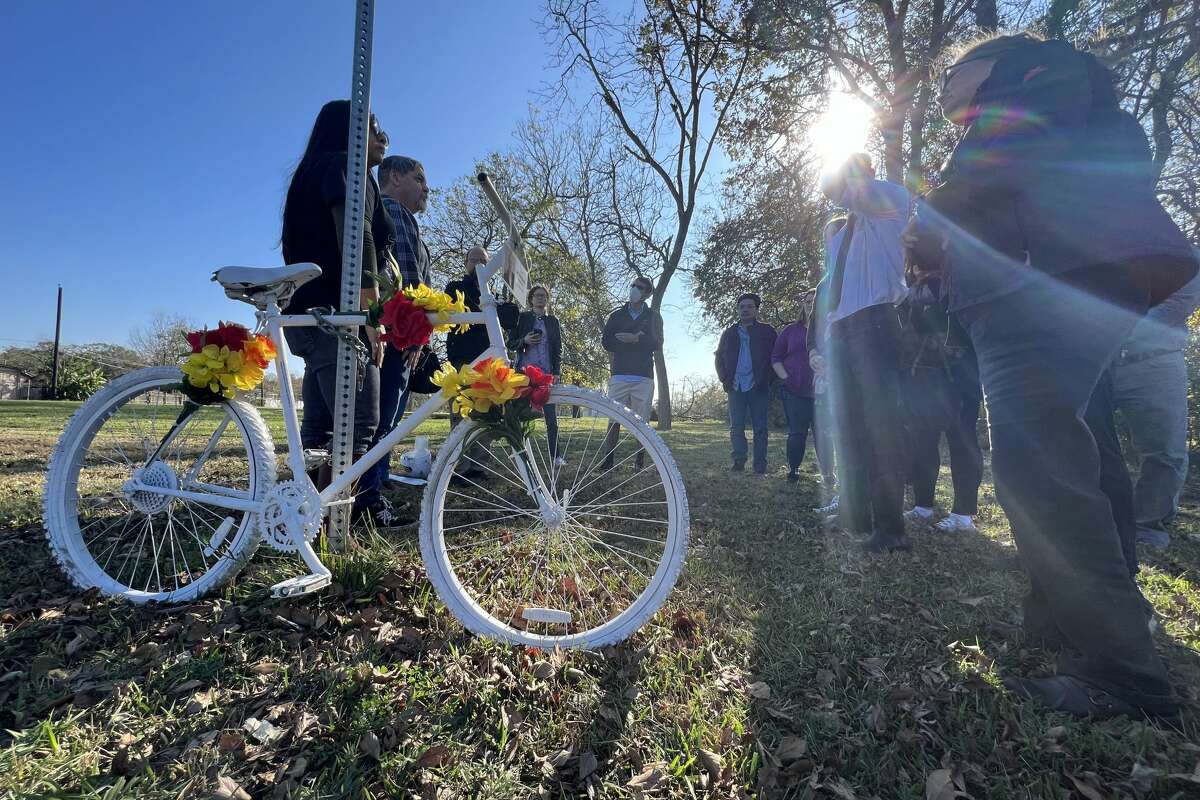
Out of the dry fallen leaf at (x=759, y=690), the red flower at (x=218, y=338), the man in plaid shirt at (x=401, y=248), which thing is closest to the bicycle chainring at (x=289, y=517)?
the red flower at (x=218, y=338)

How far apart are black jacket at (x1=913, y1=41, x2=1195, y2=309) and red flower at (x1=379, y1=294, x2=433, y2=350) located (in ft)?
6.29

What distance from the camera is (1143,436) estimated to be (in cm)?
303

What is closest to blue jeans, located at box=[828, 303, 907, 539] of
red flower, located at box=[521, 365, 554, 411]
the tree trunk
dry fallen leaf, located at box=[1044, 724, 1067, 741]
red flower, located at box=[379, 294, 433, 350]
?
dry fallen leaf, located at box=[1044, 724, 1067, 741]

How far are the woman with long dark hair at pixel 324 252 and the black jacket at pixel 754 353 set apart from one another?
13.4ft

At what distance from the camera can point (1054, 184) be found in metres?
1.49

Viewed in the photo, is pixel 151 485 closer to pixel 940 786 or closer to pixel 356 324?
pixel 356 324

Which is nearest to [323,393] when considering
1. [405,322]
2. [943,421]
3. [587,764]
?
[405,322]

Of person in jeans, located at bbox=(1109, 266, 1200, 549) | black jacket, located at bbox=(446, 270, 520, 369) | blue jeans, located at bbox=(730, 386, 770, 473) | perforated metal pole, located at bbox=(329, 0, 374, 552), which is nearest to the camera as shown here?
perforated metal pole, located at bbox=(329, 0, 374, 552)

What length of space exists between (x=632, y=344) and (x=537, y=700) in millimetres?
3985

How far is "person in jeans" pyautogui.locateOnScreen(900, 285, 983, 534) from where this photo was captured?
3260mm

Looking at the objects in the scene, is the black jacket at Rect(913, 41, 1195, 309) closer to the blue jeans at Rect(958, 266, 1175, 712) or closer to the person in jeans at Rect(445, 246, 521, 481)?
the blue jeans at Rect(958, 266, 1175, 712)

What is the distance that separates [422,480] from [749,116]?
11.1 metres

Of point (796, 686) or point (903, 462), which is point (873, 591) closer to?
point (903, 462)

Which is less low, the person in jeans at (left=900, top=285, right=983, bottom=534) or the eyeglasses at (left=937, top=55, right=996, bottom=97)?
the eyeglasses at (left=937, top=55, right=996, bottom=97)
